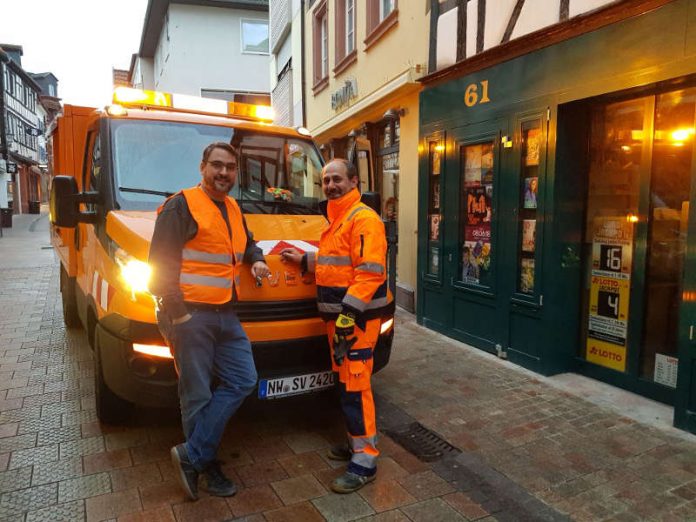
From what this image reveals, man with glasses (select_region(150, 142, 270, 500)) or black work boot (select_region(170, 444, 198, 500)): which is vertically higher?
man with glasses (select_region(150, 142, 270, 500))

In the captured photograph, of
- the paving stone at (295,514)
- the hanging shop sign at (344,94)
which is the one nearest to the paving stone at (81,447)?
the paving stone at (295,514)

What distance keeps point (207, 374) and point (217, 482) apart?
65 cm

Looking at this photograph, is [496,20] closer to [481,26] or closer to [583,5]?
[481,26]

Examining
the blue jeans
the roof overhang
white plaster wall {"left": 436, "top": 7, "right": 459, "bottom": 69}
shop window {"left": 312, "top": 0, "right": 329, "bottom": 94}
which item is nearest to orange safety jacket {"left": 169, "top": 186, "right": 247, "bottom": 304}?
the blue jeans

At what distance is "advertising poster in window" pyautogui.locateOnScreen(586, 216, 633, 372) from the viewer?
485 centimetres

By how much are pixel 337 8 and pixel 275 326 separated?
868 centimetres

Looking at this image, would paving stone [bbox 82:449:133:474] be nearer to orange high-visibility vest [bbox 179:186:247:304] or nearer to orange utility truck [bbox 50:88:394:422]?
orange utility truck [bbox 50:88:394:422]

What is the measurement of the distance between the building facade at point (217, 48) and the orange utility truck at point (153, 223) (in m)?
17.6

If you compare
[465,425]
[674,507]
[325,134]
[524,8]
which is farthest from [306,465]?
[325,134]

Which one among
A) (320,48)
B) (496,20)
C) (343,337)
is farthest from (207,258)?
(320,48)

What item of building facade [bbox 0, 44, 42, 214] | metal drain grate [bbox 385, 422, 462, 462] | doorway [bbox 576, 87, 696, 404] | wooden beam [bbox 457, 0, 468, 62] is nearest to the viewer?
metal drain grate [bbox 385, 422, 462, 462]

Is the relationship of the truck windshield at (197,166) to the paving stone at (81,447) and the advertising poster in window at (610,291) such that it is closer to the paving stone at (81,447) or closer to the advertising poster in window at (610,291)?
the paving stone at (81,447)

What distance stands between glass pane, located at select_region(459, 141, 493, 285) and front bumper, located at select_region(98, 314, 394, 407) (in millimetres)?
3038

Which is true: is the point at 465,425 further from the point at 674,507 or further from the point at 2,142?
the point at 2,142
